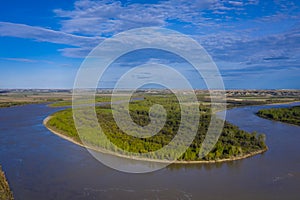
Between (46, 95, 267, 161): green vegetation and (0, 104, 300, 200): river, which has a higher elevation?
(46, 95, 267, 161): green vegetation

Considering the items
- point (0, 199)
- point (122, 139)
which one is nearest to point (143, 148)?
point (122, 139)

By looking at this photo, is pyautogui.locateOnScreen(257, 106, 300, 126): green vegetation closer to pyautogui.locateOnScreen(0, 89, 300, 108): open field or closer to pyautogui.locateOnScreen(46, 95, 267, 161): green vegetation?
pyautogui.locateOnScreen(46, 95, 267, 161): green vegetation

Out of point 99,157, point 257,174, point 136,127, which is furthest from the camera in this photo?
point 136,127

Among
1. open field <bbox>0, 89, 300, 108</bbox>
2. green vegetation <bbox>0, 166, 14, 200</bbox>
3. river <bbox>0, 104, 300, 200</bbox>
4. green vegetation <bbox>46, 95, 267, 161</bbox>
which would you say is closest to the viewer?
green vegetation <bbox>0, 166, 14, 200</bbox>

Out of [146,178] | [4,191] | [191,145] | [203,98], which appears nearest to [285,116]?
[191,145]

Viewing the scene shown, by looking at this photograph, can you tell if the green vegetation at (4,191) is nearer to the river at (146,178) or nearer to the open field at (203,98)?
the river at (146,178)

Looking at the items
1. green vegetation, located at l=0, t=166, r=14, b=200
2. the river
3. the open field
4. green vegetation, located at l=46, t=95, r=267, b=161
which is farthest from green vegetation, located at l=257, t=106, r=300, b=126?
green vegetation, located at l=0, t=166, r=14, b=200

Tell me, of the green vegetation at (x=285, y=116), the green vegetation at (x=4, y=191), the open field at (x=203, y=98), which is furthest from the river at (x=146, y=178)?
the open field at (x=203, y=98)

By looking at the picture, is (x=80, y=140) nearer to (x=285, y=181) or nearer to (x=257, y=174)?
(x=257, y=174)

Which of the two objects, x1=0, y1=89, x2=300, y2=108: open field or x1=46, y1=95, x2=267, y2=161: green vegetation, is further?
x1=0, y1=89, x2=300, y2=108: open field

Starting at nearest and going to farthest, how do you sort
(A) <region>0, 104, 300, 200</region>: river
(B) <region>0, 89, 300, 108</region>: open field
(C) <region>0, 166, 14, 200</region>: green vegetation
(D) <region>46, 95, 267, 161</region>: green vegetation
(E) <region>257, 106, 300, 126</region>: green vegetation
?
(C) <region>0, 166, 14, 200</region>: green vegetation < (A) <region>0, 104, 300, 200</region>: river < (D) <region>46, 95, 267, 161</region>: green vegetation < (E) <region>257, 106, 300, 126</region>: green vegetation < (B) <region>0, 89, 300, 108</region>: open field
